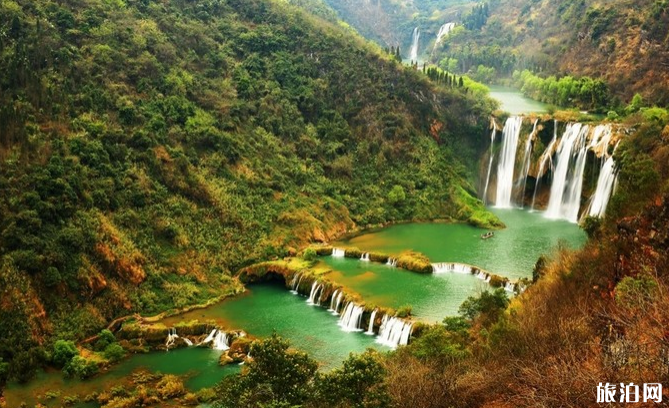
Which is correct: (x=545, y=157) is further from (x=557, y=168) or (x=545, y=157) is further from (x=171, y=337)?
(x=171, y=337)

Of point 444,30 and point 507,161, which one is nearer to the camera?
point 507,161

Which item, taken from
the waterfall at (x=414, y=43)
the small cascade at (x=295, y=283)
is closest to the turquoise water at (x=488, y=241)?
the small cascade at (x=295, y=283)

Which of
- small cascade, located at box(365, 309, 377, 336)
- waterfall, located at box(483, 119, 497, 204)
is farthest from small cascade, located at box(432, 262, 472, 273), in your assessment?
waterfall, located at box(483, 119, 497, 204)

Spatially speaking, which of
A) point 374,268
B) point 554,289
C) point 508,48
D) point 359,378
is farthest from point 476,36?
point 359,378

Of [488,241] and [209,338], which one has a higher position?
[488,241]

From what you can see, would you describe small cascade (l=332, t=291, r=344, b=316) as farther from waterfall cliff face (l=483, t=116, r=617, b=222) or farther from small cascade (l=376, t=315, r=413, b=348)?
waterfall cliff face (l=483, t=116, r=617, b=222)

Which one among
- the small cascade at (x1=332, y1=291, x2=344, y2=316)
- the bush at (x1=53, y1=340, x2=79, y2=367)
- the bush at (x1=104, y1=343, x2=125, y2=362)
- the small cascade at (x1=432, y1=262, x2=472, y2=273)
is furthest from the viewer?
the small cascade at (x1=432, y1=262, x2=472, y2=273)

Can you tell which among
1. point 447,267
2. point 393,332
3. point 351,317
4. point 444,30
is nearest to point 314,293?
point 351,317
